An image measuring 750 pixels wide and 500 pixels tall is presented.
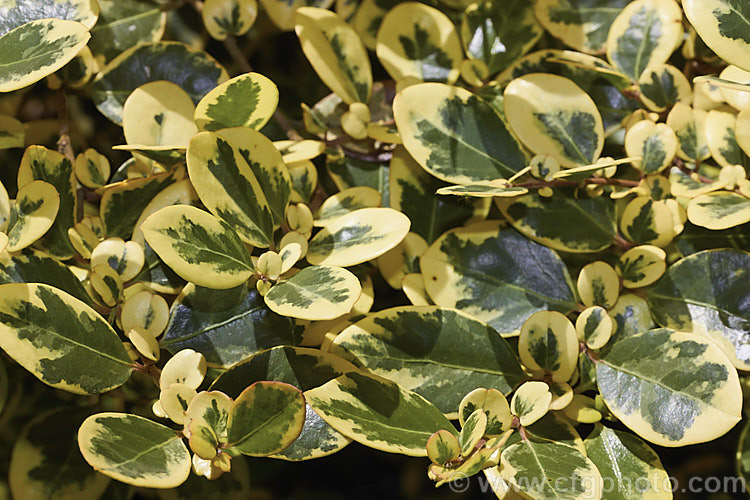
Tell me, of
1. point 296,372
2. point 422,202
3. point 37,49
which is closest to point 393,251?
point 422,202

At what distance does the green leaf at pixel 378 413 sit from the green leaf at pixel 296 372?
0.02 m

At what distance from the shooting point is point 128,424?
20.6 inches

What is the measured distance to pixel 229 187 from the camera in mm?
556

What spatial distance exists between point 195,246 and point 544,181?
1.07 feet

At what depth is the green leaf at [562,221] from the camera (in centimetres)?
63

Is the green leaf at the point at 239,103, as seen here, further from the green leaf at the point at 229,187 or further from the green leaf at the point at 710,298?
the green leaf at the point at 710,298

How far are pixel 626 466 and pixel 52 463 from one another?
0.56 m

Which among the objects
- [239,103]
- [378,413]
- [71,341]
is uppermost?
[239,103]

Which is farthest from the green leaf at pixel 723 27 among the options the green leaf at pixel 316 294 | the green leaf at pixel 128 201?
the green leaf at pixel 128 201

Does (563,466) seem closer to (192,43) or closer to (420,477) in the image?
(420,477)

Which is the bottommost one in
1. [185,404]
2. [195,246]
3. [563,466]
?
[563,466]

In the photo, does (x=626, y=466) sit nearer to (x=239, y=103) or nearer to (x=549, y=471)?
(x=549, y=471)

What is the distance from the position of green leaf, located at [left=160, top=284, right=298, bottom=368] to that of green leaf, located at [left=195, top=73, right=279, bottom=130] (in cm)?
15

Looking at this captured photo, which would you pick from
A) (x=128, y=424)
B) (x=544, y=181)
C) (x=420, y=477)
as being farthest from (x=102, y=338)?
(x=420, y=477)
